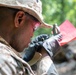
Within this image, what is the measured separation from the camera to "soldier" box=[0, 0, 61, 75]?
1159 mm

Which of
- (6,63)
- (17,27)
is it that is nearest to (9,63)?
(6,63)

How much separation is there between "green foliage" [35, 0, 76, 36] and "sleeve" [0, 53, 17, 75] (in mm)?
4562

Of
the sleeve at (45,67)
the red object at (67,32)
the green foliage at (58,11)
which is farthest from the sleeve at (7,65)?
the green foliage at (58,11)

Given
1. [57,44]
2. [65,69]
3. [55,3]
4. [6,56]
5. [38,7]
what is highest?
[38,7]

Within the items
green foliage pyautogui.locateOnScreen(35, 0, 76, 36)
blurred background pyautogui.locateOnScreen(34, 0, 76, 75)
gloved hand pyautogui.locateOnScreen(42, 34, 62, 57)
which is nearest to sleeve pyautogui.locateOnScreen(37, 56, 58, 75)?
gloved hand pyautogui.locateOnScreen(42, 34, 62, 57)

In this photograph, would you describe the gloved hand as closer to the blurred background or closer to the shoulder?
the shoulder

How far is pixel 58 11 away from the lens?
618 cm

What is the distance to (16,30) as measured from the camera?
128 centimetres

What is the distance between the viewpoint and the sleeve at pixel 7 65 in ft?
3.59

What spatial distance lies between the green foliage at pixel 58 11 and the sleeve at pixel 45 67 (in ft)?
13.7

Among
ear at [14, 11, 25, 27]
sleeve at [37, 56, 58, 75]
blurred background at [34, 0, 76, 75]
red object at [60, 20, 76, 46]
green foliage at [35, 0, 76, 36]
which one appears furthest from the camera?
green foliage at [35, 0, 76, 36]

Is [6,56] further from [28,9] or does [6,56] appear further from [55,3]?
[55,3]

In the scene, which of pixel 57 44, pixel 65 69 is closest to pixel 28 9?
pixel 57 44

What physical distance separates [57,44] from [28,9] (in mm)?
382
